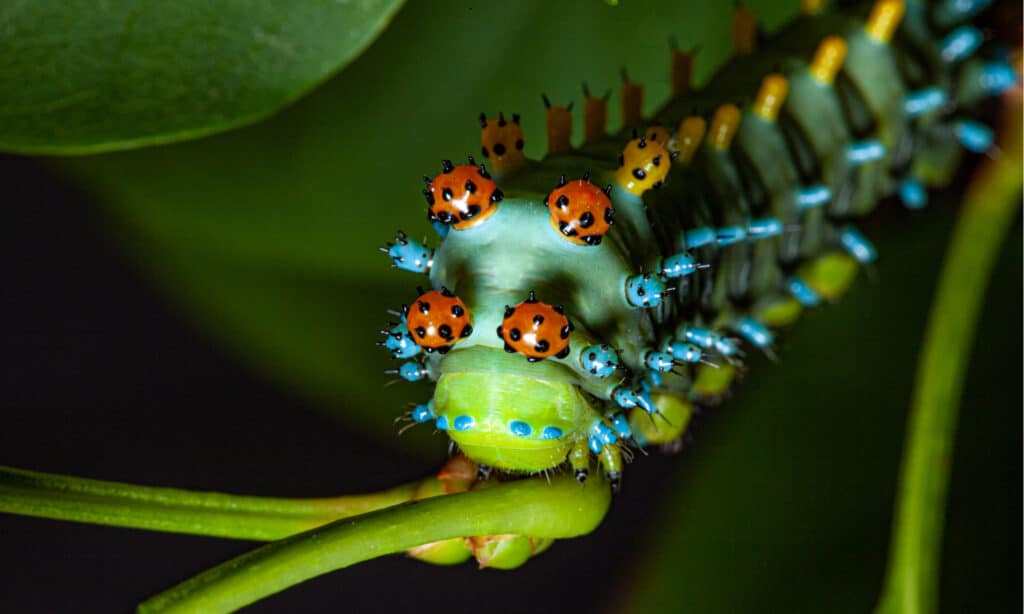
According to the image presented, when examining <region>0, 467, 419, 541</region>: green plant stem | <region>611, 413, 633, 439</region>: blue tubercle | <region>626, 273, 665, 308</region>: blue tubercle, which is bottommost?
<region>0, 467, 419, 541</region>: green plant stem

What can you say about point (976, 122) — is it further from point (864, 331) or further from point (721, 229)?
point (721, 229)

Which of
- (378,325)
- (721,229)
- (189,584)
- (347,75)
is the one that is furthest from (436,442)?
(189,584)

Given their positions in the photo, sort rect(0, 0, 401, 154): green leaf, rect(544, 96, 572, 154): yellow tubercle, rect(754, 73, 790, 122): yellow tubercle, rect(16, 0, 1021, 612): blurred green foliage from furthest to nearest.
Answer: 1. rect(16, 0, 1021, 612): blurred green foliage
2. rect(754, 73, 790, 122): yellow tubercle
3. rect(544, 96, 572, 154): yellow tubercle
4. rect(0, 0, 401, 154): green leaf

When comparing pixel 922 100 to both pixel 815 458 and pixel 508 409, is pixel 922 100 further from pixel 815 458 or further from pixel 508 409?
pixel 508 409

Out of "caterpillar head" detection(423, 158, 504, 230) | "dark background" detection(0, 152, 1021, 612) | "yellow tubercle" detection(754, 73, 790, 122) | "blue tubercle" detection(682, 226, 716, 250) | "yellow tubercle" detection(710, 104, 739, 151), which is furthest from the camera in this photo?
"dark background" detection(0, 152, 1021, 612)

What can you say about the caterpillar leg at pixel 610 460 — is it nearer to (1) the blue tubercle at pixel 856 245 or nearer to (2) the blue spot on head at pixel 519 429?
(2) the blue spot on head at pixel 519 429

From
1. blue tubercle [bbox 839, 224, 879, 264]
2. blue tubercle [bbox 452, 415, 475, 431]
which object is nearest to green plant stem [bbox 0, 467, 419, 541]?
blue tubercle [bbox 452, 415, 475, 431]

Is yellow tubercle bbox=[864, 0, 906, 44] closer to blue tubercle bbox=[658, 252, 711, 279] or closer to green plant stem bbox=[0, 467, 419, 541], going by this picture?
blue tubercle bbox=[658, 252, 711, 279]
